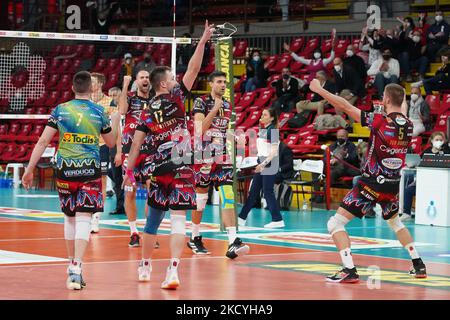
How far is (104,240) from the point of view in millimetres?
16234

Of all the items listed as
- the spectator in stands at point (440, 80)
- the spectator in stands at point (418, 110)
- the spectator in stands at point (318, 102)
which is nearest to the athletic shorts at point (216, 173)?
the spectator in stands at point (418, 110)

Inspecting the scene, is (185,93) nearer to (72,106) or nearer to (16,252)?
(72,106)

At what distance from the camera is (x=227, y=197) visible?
1466cm

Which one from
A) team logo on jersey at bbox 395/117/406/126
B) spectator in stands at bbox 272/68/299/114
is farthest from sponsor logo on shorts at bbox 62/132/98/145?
spectator in stands at bbox 272/68/299/114

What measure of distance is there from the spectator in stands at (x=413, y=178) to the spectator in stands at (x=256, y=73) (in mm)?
9826

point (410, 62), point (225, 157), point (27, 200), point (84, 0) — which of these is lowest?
point (27, 200)

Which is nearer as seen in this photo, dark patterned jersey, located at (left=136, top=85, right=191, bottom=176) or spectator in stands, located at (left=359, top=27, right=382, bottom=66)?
dark patterned jersey, located at (left=136, top=85, right=191, bottom=176)

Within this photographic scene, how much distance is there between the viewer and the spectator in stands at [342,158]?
23922mm

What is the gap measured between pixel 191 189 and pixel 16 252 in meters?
4.11

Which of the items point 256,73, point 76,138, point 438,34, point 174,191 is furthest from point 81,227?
point 256,73

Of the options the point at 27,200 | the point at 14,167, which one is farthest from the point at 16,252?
the point at 14,167

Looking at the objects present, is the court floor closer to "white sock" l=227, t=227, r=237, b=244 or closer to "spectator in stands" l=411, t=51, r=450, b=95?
"white sock" l=227, t=227, r=237, b=244

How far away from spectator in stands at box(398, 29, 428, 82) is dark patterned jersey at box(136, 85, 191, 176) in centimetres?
1686

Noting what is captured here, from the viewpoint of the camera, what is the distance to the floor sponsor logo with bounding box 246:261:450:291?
39.0 feet
